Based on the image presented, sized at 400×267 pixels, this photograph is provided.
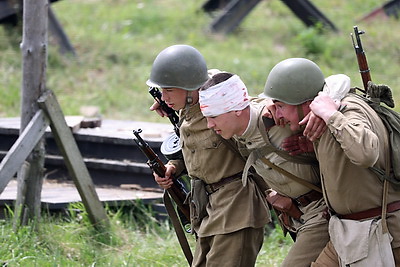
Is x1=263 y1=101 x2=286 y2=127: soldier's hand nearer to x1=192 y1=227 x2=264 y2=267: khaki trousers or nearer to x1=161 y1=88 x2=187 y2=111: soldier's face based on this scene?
x1=161 y1=88 x2=187 y2=111: soldier's face

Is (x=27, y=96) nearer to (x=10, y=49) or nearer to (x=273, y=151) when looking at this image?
(x=273, y=151)

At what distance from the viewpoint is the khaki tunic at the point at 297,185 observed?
444 centimetres

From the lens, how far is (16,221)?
6.64 meters

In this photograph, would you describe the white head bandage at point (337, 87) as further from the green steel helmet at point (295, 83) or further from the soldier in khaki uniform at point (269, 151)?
the soldier in khaki uniform at point (269, 151)

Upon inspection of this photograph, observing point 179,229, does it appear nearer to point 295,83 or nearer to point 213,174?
point 213,174

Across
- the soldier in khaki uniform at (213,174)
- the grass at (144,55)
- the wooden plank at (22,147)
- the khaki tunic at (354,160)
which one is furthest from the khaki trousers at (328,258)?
the wooden plank at (22,147)

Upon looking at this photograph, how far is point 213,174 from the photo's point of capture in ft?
16.3

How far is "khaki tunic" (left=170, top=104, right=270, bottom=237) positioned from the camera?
4.89 metres

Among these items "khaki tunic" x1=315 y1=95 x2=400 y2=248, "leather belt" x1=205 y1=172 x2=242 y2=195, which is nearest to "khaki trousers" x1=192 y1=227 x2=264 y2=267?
"leather belt" x1=205 y1=172 x2=242 y2=195

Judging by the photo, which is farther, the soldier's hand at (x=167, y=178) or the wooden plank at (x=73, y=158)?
the wooden plank at (x=73, y=158)

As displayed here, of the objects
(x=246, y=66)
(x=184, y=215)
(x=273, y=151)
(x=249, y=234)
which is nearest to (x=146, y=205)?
(x=184, y=215)

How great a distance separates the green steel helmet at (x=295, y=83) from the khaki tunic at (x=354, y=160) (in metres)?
0.19

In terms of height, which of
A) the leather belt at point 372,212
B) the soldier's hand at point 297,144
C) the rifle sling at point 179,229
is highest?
the soldier's hand at point 297,144

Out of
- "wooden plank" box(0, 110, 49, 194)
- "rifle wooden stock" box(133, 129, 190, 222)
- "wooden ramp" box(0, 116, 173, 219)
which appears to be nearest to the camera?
"rifle wooden stock" box(133, 129, 190, 222)
